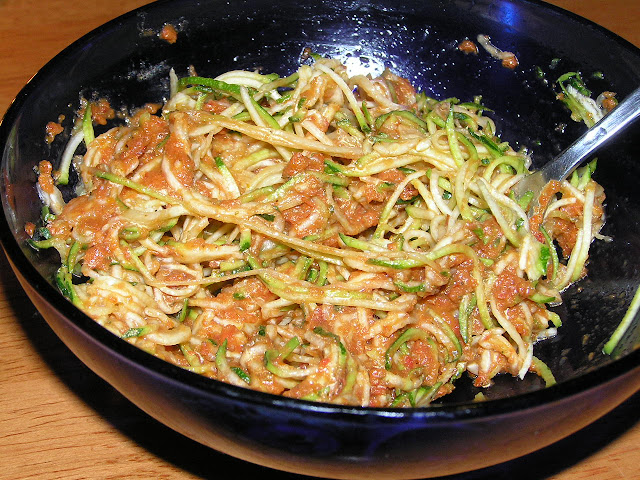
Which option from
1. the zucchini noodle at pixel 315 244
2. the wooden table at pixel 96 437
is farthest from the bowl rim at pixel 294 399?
the wooden table at pixel 96 437

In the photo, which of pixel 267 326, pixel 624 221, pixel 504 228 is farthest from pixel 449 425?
pixel 624 221

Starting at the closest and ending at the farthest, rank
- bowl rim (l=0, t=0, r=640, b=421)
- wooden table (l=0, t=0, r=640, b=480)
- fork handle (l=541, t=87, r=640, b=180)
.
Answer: bowl rim (l=0, t=0, r=640, b=421), wooden table (l=0, t=0, r=640, b=480), fork handle (l=541, t=87, r=640, b=180)

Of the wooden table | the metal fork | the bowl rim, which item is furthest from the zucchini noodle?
the bowl rim

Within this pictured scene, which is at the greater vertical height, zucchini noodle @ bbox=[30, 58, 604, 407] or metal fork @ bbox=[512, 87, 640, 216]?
metal fork @ bbox=[512, 87, 640, 216]

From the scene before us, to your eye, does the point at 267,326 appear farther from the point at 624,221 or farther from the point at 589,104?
the point at 589,104

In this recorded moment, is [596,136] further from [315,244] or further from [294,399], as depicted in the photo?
[294,399]

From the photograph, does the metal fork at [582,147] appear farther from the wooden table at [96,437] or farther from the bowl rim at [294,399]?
the bowl rim at [294,399]

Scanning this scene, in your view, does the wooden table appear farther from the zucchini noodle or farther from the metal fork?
the metal fork
